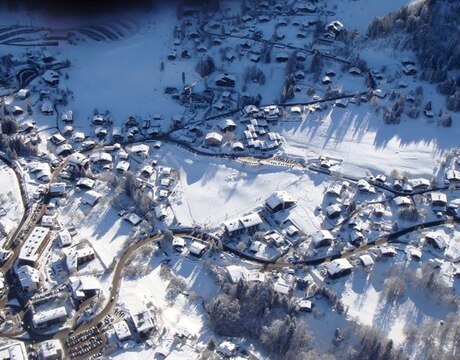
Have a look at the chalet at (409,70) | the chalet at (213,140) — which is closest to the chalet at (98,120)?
the chalet at (213,140)

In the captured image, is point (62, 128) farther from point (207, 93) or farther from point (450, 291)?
point (450, 291)

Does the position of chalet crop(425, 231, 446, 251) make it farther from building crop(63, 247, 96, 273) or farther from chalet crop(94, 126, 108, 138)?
chalet crop(94, 126, 108, 138)

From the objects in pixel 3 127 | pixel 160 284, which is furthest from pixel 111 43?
pixel 160 284

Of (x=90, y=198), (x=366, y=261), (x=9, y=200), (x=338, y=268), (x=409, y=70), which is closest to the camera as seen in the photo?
(x=338, y=268)

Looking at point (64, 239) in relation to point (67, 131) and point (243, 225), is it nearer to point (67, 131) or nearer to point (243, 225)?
point (243, 225)

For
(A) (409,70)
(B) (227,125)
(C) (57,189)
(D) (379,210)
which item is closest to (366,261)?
(D) (379,210)

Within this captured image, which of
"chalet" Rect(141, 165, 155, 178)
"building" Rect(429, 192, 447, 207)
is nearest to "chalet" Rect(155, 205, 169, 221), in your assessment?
"chalet" Rect(141, 165, 155, 178)
